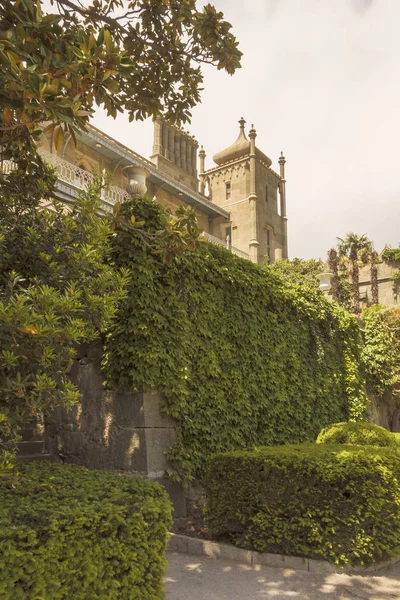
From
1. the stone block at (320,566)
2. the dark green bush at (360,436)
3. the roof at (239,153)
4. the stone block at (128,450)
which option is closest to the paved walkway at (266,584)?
the stone block at (320,566)

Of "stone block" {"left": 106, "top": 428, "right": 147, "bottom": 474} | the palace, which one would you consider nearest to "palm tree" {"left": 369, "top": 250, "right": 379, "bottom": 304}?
the palace

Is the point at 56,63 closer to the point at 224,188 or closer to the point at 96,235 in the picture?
the point at 96,235

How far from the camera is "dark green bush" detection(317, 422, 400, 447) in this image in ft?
26.1

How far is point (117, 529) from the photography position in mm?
3443

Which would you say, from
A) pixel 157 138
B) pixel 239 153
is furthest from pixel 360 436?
pixel 239 153

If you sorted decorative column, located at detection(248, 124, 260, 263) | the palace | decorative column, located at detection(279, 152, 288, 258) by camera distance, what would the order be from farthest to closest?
1. decorative column, located at detection(279, 152, 288, 258)
2. decorative column, located at detection(248, 124, 260, 263)
3. the palace

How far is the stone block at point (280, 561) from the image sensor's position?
516cm

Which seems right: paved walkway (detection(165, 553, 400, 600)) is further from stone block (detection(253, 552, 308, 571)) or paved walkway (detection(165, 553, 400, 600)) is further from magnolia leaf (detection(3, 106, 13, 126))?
magnolia leaf (detection(3, 106, 13, 126))

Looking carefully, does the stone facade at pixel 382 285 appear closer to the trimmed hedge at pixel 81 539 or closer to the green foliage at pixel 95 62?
the green foliage at pixel 95 62

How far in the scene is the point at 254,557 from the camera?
5.38m

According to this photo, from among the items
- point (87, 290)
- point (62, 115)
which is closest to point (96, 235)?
point (87, 290)

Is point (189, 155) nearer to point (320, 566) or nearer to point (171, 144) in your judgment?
point (171, 144)

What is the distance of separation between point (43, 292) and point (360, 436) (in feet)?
21.0

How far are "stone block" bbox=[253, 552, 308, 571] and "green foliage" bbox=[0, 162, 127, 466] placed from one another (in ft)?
10.0
